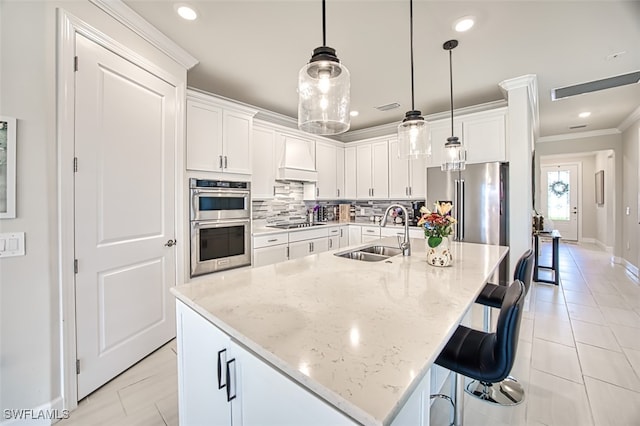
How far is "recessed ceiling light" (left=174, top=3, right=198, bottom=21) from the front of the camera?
6.36 feet

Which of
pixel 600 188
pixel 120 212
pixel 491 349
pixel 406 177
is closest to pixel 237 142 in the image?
pixel 120 212

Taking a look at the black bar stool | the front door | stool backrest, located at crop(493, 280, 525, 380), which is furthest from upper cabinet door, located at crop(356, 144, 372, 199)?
the front door

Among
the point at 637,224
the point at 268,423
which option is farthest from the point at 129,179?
the point at 637,224

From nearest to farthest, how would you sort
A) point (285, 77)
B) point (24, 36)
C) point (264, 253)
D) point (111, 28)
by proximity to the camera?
point (24, 36), point (111, 28), point (285, 77), point (264, 253)

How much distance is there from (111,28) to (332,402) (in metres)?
2.59

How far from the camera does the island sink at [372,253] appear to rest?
223 cm

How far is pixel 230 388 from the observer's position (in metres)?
0.94

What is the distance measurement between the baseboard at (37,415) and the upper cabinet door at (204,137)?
77.5 inches

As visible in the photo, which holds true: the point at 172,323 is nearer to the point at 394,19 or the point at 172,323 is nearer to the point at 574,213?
the point at 394,19

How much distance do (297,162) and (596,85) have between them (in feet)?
12.3

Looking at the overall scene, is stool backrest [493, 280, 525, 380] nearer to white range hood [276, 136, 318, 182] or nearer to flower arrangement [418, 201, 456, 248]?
flower arrangement [418, 201, 456, 248]

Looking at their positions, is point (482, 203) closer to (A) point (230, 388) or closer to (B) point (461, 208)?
(B) point (461, 208)

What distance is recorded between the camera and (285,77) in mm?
3066

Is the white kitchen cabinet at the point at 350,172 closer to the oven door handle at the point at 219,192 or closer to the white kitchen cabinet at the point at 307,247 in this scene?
the white kitchen cabinet at the point at 307,247
